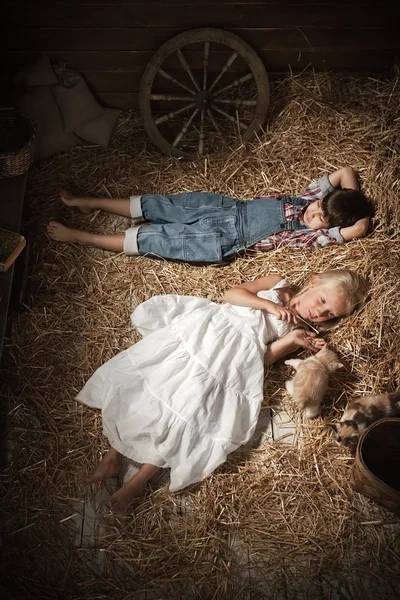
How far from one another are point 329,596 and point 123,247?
6.48 feet

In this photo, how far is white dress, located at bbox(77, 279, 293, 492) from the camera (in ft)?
9.14

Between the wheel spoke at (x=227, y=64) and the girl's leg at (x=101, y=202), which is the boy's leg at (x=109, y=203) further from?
the wheel spoke at (x=227, y=64)

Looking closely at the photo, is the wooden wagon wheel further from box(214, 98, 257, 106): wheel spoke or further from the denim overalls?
the denim overalls

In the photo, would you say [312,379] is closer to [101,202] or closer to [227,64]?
[101,202]

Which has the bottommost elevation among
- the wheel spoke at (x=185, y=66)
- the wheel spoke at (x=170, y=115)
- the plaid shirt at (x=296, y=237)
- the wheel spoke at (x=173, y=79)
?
the plaid shirt at (x=296, y=237)

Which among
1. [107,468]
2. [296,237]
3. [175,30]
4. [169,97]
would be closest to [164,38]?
[175,30]

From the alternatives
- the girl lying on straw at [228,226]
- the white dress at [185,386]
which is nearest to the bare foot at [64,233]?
the girl lying on straw at [228,226]

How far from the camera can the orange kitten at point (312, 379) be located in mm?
2820

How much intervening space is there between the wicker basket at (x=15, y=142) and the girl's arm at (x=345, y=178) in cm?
163

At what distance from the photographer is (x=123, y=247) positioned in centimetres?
345

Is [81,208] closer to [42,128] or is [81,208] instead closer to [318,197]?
[42,128]

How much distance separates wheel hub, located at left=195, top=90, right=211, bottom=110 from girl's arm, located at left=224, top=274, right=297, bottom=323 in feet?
3.91

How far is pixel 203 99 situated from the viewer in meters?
3.74

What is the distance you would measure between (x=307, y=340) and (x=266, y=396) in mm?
341
